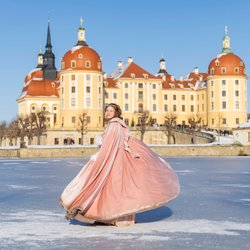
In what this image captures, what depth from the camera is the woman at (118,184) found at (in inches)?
260

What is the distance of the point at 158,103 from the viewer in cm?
8019

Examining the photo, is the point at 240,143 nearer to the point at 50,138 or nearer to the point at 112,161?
the point at 50,138

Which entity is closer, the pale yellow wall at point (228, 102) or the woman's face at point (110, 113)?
the woman's face at point (110, 113)

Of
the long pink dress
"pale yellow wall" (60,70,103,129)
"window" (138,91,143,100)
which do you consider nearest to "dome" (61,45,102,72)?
"pale yellow wall" (60,70,103,129)

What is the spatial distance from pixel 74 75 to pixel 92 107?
4912 millimetres

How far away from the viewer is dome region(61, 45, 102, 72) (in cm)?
6919

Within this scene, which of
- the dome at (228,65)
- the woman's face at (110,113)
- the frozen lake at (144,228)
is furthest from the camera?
the dome at (228,65)

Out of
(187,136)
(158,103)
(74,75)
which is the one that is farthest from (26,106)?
(187,136)

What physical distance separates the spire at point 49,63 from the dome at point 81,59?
12328mm

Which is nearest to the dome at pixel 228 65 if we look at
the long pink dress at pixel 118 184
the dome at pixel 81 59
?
the dome at pixel 81 59

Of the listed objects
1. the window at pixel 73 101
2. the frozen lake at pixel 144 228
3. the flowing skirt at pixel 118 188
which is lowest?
the frozen lake at pixel 144 228

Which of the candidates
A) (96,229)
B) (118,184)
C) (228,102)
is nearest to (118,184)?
(118,184)

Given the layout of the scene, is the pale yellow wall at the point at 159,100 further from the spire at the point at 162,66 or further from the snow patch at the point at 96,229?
the snow patch at the point at 96,229

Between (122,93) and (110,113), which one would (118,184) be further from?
(122,93)
